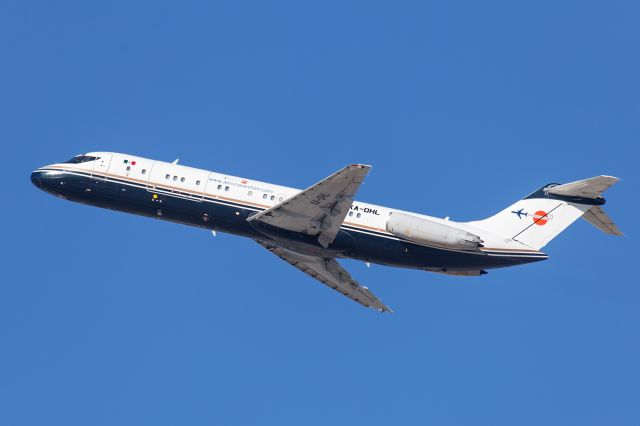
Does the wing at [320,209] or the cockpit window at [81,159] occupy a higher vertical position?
the cockpit window at [81,159]

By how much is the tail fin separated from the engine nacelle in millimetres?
2665


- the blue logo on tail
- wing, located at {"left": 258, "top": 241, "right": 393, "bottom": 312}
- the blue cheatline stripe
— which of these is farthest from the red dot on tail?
wing, located at {"left": 258, "top": 241, "right": 393, "bottom": 312}

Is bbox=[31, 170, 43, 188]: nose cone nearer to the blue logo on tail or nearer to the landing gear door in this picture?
the landing gear door

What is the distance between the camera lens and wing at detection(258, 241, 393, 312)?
210ft

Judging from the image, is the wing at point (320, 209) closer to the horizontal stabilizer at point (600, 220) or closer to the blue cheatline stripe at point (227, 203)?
the blue cheatline stripe at point (227, 203)

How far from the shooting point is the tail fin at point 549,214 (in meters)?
58.6

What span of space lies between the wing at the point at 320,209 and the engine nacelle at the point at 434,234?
2.98 meters

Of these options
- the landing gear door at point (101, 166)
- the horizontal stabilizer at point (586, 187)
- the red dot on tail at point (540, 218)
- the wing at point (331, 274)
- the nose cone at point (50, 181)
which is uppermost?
the horizontal stabilizer at point (586, 187)

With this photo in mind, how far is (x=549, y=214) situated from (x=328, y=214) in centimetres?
1129

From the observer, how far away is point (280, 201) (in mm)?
60000

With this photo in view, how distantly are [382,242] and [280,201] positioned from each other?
5591 millimetres

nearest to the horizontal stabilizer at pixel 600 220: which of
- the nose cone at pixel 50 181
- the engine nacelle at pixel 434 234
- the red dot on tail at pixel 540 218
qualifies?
the red dot on tail at pixel 540 218

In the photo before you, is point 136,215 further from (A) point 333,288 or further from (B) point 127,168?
(A) point 333,288

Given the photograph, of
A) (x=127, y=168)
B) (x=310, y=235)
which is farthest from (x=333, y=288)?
(x=127, y=168)
